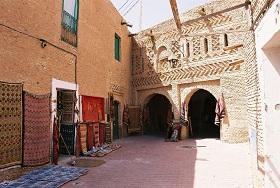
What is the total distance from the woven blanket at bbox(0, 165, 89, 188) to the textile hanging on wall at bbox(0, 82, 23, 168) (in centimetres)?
43

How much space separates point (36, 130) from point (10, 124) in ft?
2.73

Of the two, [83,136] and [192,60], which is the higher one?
[192,60]

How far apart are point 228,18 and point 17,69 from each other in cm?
931

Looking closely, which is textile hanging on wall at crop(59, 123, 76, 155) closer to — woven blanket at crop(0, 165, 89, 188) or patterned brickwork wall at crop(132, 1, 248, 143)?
woven blanket at crop(0, 165, 89, 188)

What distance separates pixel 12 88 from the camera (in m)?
5.08

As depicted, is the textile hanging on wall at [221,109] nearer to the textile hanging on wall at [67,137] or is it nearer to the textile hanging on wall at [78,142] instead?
the textile hanging on wall at [78,142]

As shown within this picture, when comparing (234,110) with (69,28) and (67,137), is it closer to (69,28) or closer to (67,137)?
(67,137)

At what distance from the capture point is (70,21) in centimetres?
790

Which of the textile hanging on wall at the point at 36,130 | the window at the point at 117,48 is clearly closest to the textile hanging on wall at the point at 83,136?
the textile hanging on wall at the point at 36,130

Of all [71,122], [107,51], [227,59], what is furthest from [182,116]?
[71,122]

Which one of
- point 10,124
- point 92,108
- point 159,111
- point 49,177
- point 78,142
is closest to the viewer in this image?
point 10,124

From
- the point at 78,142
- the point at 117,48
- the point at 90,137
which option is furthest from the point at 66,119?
the point at 117,48

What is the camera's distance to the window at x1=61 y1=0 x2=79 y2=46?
7.48m

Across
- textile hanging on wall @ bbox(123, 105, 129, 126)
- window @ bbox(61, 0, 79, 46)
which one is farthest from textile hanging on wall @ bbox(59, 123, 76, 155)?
textile hanging on wall @ bbox(123, 105, 129, 126)
